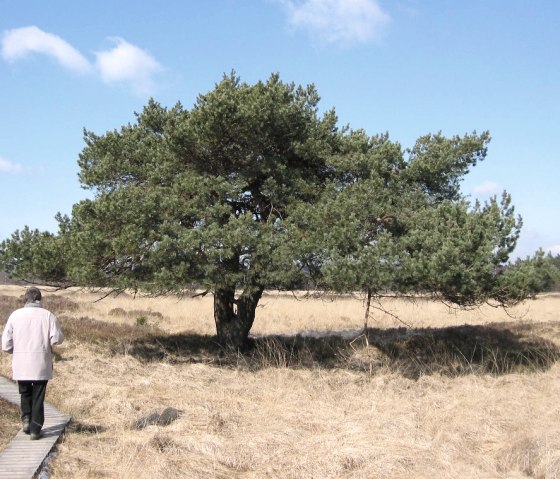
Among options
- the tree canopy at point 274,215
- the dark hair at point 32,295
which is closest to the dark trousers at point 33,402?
the dark hair at point 32,295

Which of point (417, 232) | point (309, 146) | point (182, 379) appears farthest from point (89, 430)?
point (309, 146)

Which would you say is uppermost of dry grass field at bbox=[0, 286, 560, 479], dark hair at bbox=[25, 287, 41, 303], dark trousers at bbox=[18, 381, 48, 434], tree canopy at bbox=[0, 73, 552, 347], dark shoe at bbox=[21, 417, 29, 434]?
tree canopy at bbox=[0, 73, 552, 347]

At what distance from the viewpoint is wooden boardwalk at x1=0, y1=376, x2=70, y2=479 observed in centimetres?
569

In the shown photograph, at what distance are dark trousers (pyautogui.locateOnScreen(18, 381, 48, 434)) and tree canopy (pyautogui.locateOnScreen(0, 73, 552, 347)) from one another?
4.55 m

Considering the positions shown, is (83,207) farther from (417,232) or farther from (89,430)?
(417,232)

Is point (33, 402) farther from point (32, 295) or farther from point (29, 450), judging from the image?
point (32, 295)

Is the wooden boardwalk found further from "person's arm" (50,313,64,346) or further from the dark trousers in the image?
"person's arm" (50,313,64,346)

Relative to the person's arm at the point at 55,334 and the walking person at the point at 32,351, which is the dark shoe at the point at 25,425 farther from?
the person's arm at the point at 55,334

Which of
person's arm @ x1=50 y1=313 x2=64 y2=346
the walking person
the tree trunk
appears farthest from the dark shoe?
the tree trunk

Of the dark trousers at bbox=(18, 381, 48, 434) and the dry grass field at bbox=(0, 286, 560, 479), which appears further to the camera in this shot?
the dark trousers at bbox=(18, 381, 48, 434)

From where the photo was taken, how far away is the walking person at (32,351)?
6701mm

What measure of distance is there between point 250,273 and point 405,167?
16.1 ft

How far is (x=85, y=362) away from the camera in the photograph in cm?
1315

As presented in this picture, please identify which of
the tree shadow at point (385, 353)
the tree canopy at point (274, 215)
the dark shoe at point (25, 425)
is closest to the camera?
the dark shoe at point (25, 425)
